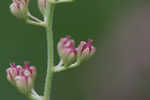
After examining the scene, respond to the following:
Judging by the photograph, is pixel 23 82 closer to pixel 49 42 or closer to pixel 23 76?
pixel 23 76

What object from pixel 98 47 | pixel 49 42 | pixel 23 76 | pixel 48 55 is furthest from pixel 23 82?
pixel 98 47

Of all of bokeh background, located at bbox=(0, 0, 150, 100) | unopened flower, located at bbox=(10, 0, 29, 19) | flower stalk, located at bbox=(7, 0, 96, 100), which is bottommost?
bokeh background, located at bbox=(0, 0, 150, 100)

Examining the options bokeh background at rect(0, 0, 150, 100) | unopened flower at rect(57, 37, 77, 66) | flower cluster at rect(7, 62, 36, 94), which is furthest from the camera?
bokeh background at rect(0, 0, 150, 100)

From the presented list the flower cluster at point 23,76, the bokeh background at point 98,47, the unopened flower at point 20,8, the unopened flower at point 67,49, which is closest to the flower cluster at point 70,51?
the unopened flower at point 67,49

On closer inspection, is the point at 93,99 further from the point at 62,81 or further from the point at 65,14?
the point at 65,14

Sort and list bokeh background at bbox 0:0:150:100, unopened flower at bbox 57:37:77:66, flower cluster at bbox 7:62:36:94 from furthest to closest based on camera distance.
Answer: bokeh background at bbox 0:0:150:100, flower cluster at bbox 7:62:36:94, unopened flower at bbox 57:37:77:66

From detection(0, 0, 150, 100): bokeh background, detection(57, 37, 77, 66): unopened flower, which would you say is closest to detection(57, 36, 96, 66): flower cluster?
detection(57, 37, 77, 66): unopened flower

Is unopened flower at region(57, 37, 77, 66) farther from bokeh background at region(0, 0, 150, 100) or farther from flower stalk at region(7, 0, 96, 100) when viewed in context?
bokeh background at region(0, 0, 150, 100)

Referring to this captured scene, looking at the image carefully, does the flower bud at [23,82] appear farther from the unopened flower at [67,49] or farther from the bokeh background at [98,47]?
the bokeh background at [98,47]

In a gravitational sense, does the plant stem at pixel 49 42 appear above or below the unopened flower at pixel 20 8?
below
